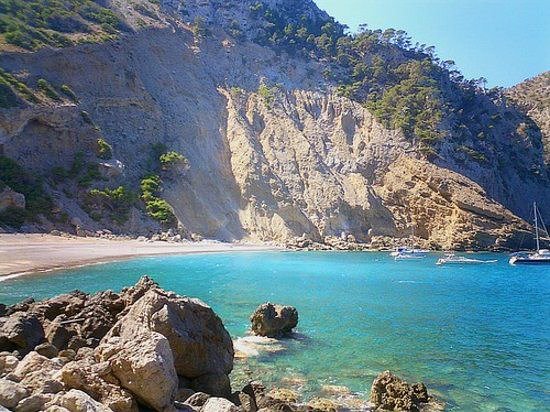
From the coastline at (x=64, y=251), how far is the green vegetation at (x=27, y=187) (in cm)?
430

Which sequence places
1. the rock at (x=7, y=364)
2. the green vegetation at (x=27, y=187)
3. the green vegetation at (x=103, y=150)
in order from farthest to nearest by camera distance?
the green vegetation at (x=103, y=150)
the green vegetation at (x=27, y=187)
the rock at (x=7, y=364)

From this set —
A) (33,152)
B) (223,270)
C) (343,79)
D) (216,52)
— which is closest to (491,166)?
(343,79)

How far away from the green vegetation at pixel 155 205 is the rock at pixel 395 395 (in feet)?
148

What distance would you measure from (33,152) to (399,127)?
51307 millimetres

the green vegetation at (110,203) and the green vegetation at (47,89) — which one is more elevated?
the green vegetation at (47,89)

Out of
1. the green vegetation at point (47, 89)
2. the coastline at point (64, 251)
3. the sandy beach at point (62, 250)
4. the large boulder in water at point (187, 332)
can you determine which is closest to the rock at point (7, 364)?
the large boulder in water at point (187, 332)

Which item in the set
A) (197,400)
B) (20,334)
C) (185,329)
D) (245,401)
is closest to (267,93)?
(20,334)

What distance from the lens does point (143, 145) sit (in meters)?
60.4

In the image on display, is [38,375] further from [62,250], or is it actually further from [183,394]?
[62,250]

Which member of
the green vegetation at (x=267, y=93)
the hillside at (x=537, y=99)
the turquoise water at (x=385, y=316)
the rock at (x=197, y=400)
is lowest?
the turquoise water at (x=385, y=316)

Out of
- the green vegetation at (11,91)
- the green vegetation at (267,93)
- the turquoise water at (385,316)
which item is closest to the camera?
the turquoise water at (385,316)

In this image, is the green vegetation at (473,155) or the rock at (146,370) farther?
the green vegetation at (473,155)

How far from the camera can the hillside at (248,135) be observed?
49.6 meters

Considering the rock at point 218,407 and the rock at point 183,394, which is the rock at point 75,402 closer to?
the rock at point 218,407
